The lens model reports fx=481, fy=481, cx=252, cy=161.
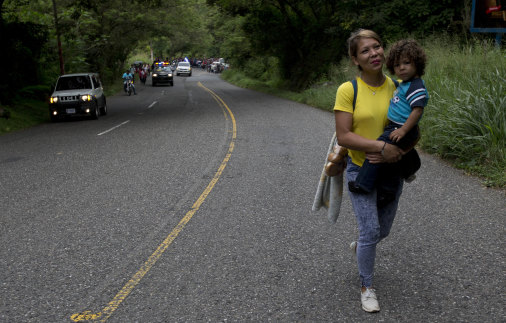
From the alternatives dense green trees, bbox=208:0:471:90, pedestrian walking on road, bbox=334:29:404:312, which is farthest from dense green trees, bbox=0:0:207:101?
pedestrian walking on road, bbox=334:29:404:312

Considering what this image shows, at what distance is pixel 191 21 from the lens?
4812 cm

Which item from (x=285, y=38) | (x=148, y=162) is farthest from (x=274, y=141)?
(x=285, y=38)

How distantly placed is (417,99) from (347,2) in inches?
884

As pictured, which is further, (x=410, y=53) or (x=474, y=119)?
(x=474, y=119)

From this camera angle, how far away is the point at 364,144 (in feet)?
11.0

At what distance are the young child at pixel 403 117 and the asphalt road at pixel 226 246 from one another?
1.05m

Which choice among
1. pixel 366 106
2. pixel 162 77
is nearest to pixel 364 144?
pixel 366 106

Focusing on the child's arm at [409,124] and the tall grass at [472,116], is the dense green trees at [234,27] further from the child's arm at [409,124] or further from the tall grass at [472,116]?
the child's arm at [409,124]

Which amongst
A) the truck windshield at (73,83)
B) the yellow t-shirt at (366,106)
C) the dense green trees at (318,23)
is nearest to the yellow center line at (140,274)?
the yellow t-shirt at (366,106)

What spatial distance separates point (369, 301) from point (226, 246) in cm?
186

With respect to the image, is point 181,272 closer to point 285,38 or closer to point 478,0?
point 478,0

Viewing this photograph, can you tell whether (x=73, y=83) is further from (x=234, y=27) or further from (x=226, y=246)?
(x=234, y=27)

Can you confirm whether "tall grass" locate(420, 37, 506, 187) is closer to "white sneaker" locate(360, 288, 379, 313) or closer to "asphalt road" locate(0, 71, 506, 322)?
"asphalt road" locate(0, 71, 506, 322)

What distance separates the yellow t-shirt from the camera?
3.43 meters
